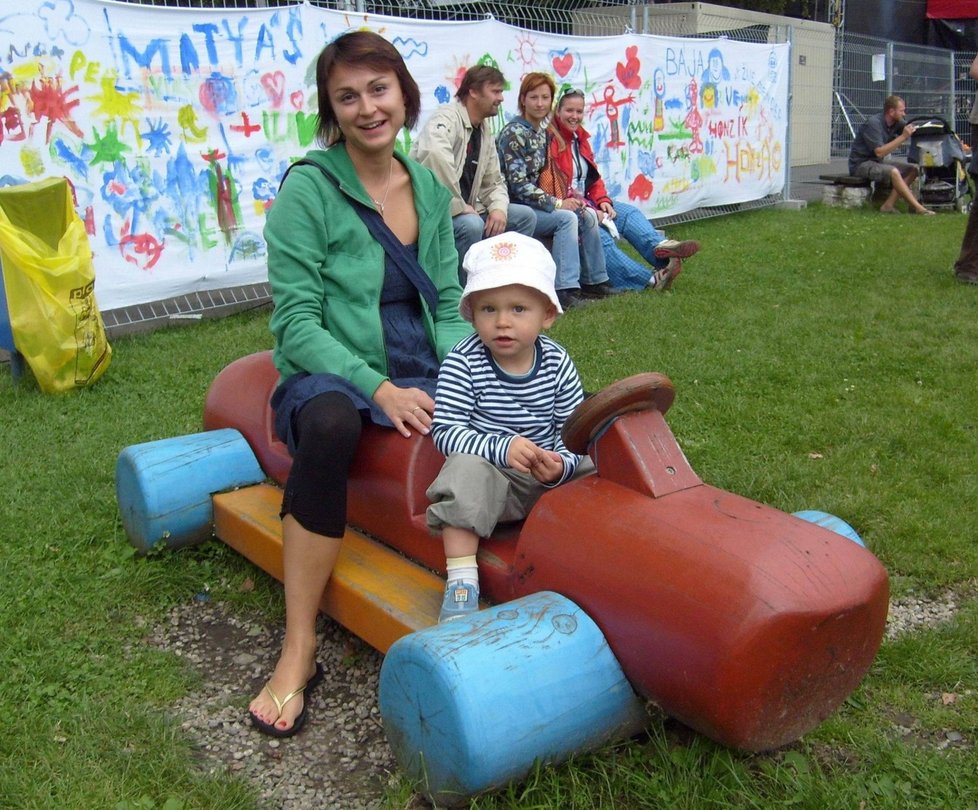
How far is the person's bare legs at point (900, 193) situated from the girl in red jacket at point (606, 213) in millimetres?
5221

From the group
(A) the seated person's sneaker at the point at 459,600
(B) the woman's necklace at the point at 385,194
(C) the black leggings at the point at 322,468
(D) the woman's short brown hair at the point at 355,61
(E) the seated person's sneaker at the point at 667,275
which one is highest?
(D) the woman's short brown hair at the point at 355,61

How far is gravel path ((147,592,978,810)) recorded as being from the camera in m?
2.30

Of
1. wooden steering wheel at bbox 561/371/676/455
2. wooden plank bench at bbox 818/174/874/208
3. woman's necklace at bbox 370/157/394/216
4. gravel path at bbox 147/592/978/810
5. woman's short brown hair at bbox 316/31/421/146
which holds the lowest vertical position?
wooden plank bench at bbox 818/174/874/208

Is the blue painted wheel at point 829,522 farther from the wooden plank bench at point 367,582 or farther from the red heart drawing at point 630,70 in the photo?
the red heart drawing at point 630,70

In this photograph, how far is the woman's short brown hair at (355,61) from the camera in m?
2.77

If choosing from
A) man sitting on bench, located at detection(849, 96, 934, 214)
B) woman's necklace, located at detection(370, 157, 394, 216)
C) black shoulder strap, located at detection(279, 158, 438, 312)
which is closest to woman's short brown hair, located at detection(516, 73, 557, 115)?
woman's necklace, located at detection(370, 157, 394, 216)

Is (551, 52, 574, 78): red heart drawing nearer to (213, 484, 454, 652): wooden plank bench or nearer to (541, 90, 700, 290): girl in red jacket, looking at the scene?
(541, 90, 700, 290): girl in red jacket

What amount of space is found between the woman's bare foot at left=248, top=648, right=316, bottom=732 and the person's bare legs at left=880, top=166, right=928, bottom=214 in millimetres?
10815

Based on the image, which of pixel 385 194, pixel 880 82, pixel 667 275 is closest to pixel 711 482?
pixel 385 194

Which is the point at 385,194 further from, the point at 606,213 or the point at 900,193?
the point at 900,193

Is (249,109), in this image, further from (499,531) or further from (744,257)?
(499,531)

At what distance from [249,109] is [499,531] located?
493 cm

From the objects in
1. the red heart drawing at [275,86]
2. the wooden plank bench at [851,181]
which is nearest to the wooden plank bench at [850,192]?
the wooden plank bench at [851,181]

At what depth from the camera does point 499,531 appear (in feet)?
8.43
